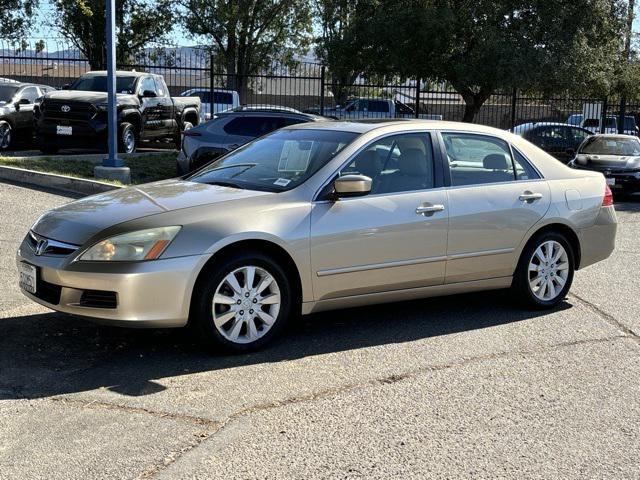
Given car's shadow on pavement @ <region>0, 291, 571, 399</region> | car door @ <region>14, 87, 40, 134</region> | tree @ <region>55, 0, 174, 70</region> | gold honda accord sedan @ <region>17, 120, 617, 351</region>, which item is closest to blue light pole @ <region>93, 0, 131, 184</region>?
car door @ <region>14, 87, 40, 134</region>

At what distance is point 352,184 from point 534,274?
2.15 meters

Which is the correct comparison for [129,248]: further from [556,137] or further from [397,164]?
[556,137]

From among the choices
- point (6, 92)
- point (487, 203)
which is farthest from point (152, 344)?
point (6, 92)

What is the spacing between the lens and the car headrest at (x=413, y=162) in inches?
248

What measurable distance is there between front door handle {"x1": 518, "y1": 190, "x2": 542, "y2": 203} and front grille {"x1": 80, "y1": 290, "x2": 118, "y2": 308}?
3.48m

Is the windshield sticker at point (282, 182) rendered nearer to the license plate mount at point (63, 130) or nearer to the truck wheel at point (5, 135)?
the license plate mount at point (63, 130)

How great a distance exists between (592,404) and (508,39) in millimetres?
15873

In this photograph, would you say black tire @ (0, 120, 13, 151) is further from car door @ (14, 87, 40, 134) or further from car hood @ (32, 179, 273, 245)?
car hood @ (32, 179, 273, 245)

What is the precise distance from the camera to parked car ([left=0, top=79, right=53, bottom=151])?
54.9ft

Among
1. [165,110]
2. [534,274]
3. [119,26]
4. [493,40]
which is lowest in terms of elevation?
[534,274]

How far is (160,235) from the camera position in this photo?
5137 mm

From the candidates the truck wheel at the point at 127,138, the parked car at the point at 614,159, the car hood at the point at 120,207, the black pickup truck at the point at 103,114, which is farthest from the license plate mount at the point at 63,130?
the parked car at the point at 614,159

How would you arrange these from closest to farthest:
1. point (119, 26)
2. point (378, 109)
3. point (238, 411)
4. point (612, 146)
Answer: point (238, 411) < point (612, 146) < point (378, 109) < point (119, 26)

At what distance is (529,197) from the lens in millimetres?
6738
